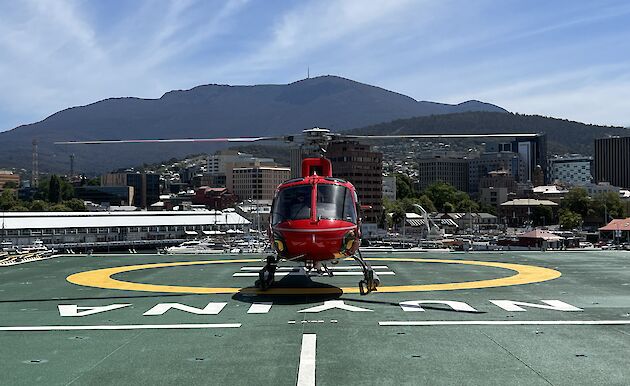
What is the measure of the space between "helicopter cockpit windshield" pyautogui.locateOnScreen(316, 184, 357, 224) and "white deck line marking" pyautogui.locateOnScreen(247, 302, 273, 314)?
3.42m

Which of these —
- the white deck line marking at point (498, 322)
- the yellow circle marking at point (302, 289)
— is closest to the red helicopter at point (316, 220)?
the yellow circle marking at point (302, 289)

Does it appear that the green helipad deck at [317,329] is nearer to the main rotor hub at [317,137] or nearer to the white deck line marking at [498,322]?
the white deck line marking at [498,322]

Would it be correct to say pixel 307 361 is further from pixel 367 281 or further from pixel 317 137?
pixel 317 137

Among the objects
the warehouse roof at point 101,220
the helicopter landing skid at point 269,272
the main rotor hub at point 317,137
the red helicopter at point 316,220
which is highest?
the main rotor hub at point 317,137

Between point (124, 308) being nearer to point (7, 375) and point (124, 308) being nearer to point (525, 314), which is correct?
point (7, 375)

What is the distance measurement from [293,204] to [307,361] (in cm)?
1021

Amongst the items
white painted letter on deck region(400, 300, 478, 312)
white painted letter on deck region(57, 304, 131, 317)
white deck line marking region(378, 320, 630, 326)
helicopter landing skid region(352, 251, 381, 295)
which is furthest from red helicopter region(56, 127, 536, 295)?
white painted letter on deck region(57, 304, 131, 317)

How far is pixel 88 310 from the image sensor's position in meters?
20.6

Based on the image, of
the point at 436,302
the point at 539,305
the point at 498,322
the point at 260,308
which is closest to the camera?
the point at 498,322

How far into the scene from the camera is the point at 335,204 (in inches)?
915

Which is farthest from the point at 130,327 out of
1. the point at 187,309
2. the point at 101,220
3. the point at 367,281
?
the point at 101,220

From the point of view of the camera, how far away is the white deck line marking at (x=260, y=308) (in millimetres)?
20375

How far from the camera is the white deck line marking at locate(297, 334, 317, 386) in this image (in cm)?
1210

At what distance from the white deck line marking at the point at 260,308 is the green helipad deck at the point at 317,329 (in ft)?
0.21
